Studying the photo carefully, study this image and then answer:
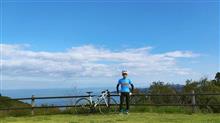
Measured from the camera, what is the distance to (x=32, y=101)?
22.4m

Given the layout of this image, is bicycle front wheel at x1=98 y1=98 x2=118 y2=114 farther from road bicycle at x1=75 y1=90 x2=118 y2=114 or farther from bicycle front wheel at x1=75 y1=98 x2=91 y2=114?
bicycle front wheel at x1=75 y1=98 x2=91 y2=114

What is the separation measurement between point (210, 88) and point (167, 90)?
2.75m

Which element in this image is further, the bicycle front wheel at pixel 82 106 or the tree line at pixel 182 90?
the tree line at pixel 182 90

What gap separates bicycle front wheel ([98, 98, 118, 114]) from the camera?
2099cm

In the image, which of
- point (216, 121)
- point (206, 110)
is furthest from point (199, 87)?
point (216, 121)

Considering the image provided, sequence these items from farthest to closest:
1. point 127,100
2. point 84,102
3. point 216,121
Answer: point 84,102 < point 127,100 < point 216,121

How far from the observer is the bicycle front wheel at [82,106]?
21.0 metres

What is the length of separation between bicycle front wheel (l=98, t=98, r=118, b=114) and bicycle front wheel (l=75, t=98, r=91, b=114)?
0.54m

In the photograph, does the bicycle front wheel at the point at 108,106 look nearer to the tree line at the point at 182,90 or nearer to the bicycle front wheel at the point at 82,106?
the bicycle front wheel at the point at 82,106

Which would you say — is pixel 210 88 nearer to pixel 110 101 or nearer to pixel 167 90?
pixel 167 90

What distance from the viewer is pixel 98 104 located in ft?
68.7

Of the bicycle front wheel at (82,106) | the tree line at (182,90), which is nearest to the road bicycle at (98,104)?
the bicycle front wheel at (82,106)

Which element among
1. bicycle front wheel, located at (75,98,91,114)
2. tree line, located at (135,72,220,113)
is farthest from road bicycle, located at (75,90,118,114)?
tree line, located at (135,72,220,113)

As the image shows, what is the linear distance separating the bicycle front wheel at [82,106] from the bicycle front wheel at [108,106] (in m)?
0.54
